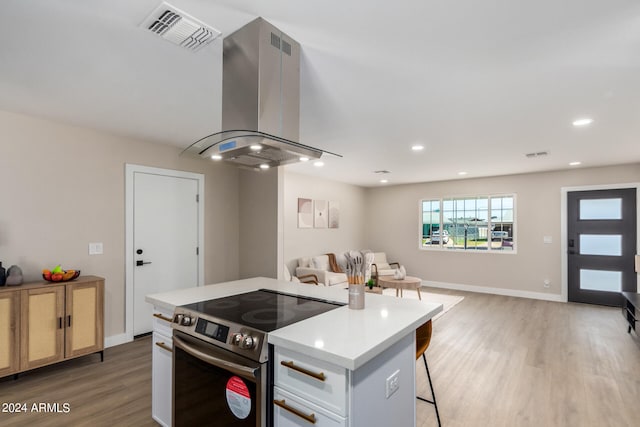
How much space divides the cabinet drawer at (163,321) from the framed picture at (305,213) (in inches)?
165

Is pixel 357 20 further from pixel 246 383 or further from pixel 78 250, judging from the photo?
pixel 78 250

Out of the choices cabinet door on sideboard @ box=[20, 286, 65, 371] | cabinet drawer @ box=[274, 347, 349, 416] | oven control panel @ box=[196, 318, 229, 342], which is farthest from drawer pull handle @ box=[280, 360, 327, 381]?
cabinet door on sideboard @ box=[20, 286, 65, 371]

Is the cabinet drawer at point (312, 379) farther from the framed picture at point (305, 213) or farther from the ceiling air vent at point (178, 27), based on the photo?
the framed picture at point (305, 213)

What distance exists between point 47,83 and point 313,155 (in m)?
2.17

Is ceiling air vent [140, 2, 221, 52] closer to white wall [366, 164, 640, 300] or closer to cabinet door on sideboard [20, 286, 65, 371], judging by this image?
cabinet door on sideboard [20, 286, 65, 371]

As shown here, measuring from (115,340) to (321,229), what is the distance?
13.3ft

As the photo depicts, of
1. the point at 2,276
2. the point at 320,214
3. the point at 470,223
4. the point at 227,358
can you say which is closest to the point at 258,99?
the point at 227,358

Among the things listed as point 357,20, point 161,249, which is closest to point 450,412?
point 357,20

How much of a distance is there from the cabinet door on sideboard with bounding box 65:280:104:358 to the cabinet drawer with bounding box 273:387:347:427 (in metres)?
2.68

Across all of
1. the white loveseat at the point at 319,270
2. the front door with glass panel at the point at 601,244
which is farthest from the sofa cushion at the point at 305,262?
the front door with glass panel at the point at 601,244

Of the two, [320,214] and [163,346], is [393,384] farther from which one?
[320,214]

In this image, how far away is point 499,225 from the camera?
660 centimetres

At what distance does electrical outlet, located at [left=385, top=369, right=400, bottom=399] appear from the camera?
1500 mm

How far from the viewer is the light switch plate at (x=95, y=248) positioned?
3.50 meters
